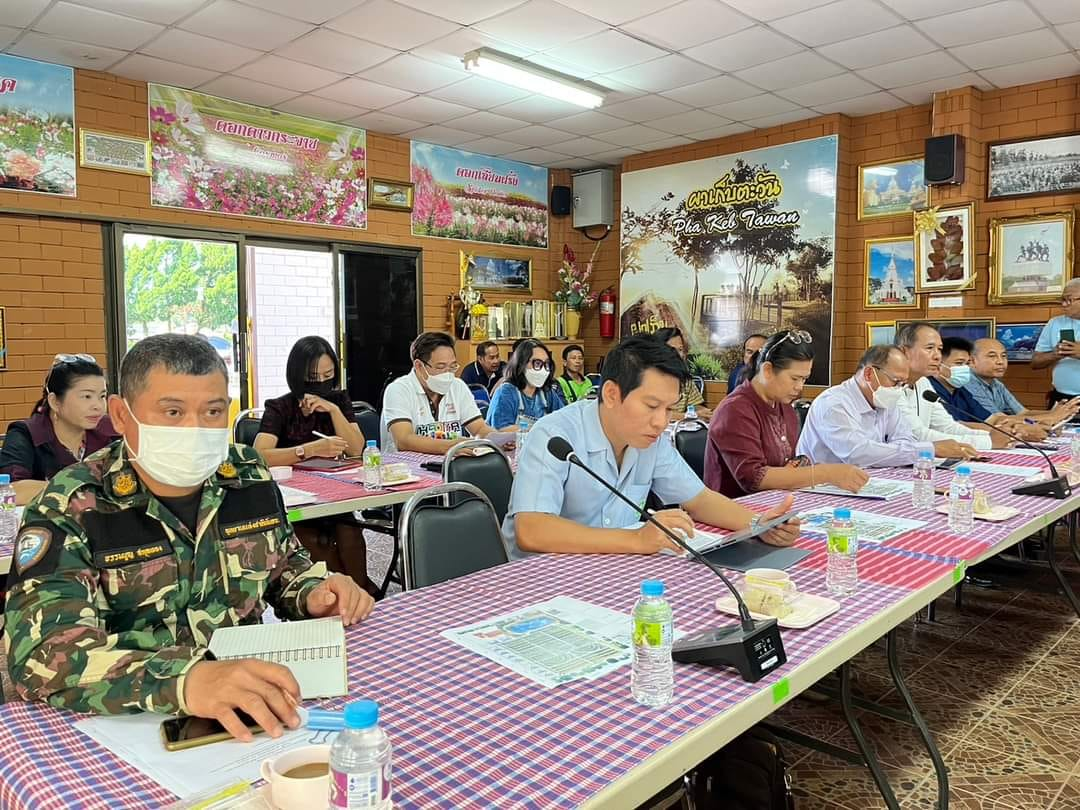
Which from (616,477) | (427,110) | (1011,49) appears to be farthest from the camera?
(427,110)

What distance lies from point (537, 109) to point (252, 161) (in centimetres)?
237

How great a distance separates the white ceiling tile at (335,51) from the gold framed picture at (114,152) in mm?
1346

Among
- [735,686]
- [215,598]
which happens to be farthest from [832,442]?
[215,598]

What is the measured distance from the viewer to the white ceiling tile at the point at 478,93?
5.92 meters

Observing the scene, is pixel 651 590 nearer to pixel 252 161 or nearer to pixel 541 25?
pixel 541 25

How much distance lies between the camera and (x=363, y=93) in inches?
240

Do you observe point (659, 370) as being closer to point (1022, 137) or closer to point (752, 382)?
point (752, 382)

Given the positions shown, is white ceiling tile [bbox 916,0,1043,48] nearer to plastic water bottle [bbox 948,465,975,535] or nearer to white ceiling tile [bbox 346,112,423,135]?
plastic water bottle [bbox 948,465,975,535]

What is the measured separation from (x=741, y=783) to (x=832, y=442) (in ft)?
7.71

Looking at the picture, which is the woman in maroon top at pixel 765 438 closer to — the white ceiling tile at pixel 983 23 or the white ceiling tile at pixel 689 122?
the white ceiling tile at pixel 983 23

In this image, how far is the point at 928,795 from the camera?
2246 mm

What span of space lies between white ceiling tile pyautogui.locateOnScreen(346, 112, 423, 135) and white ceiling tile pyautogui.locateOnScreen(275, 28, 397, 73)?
1.13 meters

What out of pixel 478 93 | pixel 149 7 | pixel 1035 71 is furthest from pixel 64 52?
pixel 1035 71

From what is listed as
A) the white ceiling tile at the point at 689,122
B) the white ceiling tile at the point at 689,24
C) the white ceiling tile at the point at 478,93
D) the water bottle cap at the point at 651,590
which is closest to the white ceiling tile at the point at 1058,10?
the white ceiling tile at the point at 689,24
